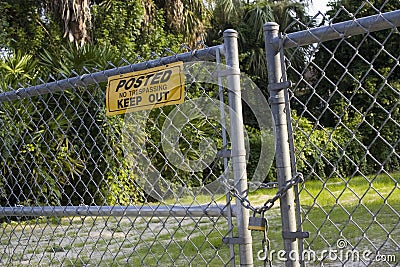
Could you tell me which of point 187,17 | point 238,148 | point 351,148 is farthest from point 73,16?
point 238,148

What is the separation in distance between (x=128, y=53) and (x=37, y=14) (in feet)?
6.86

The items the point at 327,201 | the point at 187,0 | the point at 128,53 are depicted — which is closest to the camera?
the point at 327,201

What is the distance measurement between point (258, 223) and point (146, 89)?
621 millimetres

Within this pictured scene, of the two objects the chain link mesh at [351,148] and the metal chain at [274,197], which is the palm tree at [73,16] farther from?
the metal chain at [274,197]

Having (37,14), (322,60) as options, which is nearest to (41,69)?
(37,14)

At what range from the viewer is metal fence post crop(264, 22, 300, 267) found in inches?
62.4

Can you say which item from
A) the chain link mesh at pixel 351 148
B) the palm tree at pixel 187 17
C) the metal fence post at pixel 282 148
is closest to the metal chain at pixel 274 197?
the metal fence post at pixel 282 148

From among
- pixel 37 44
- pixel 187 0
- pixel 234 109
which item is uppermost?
pixel 187 0

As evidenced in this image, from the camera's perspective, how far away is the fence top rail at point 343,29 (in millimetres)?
1409

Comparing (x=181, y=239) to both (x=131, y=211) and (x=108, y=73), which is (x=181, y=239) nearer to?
(x=131, y=211)

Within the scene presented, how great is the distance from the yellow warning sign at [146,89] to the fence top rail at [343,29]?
369mm

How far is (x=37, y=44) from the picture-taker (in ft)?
32.4

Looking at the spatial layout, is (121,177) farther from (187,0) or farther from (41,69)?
(187,0)

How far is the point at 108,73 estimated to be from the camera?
2074mm
